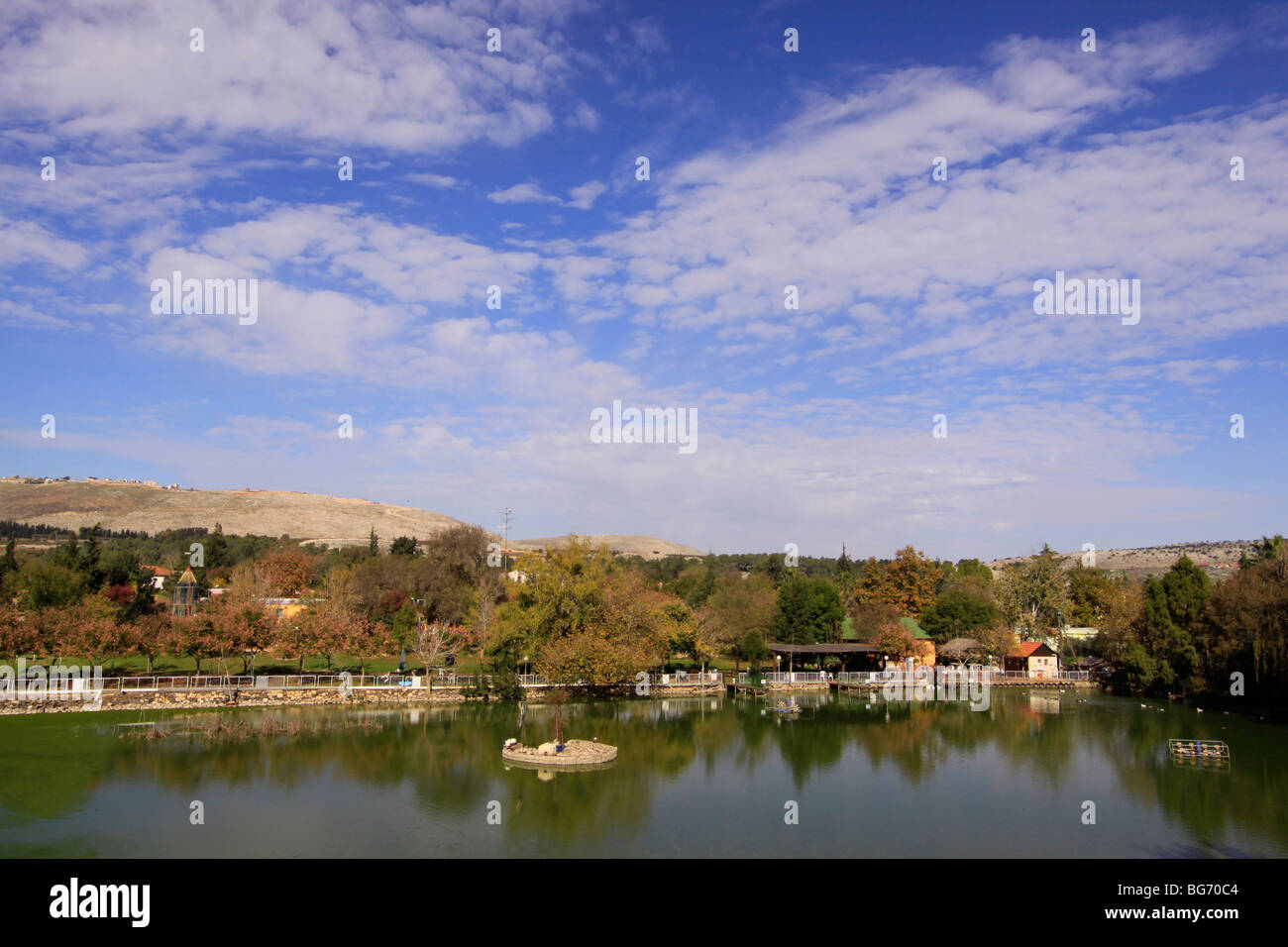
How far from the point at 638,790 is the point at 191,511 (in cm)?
15020

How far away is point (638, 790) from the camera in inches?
954

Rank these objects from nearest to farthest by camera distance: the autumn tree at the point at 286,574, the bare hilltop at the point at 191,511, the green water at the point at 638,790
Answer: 1. the green water at the point at 638,790
2. the autumn tree at the point at 286,574
3. the bare hilltop at the point at 191,511

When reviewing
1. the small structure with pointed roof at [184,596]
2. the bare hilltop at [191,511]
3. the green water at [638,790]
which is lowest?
the green water at [638,790]

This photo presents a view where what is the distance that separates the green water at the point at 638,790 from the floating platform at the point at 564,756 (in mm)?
552

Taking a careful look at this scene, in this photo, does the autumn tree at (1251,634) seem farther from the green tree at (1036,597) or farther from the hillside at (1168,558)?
the hillside at (1168,558)

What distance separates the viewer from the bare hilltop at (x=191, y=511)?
456 feet

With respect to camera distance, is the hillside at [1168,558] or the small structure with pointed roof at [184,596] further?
the hillside at [1168,558]

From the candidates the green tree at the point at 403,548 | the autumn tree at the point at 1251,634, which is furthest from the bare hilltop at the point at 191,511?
the autumn tree at the point at 1251,634

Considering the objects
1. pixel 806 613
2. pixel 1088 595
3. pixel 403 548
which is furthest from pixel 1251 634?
pixel 403 548
